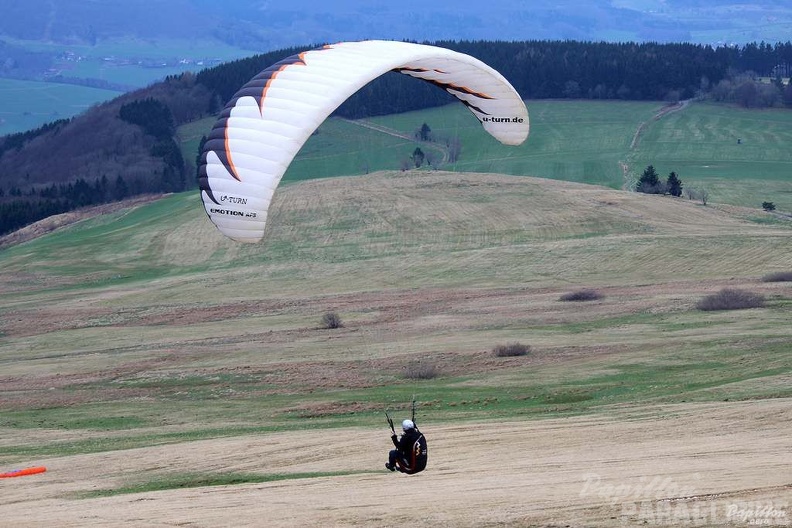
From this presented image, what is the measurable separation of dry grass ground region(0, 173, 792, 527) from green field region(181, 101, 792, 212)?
17322 mm

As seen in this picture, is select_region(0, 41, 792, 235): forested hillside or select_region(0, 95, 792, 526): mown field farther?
select_region(0, 41, 792, 235): forested hillside

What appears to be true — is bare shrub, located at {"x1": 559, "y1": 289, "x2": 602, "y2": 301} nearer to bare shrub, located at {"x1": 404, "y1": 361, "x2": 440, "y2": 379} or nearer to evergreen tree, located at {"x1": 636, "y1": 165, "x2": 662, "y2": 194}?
bare shrub, located at {"x1": 404, "y1": 361, "x2": 440, "y2": 379}

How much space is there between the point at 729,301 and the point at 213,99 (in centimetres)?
9370

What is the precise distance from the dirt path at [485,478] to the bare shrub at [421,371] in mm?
6862

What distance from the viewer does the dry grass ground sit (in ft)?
52.9

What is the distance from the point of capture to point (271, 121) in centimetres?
2055

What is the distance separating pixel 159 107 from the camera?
400 ft

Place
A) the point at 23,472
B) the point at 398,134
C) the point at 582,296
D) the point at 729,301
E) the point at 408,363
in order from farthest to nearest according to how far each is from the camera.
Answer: the point at 398,134 < the point at 582,296 < the point at 729,301 < the point at 408,363 < the point at 23,472

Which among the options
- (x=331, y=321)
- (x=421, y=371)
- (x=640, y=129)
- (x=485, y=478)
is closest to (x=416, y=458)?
(x=485, y=478)

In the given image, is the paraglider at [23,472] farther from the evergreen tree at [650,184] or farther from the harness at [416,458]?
the evergreen tree at [650,184]

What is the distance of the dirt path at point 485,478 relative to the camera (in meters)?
14.4

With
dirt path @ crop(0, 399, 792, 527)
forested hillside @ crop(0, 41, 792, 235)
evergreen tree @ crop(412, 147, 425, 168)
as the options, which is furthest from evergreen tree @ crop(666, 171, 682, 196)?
dirt path @ crop(0, 399, 792, 527)

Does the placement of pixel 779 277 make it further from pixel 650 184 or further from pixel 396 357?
pixel 650 184

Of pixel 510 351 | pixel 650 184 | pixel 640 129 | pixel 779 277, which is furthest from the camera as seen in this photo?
pixel 640 129
